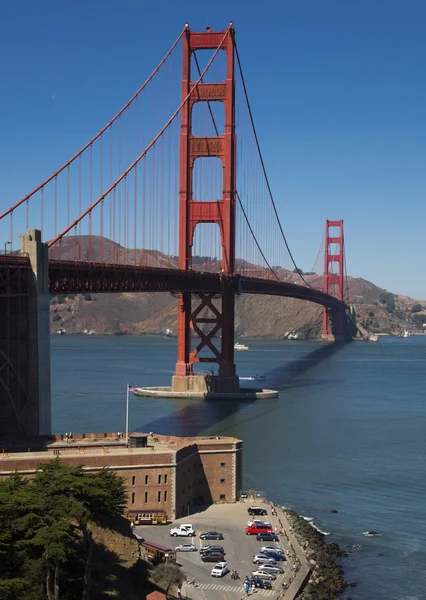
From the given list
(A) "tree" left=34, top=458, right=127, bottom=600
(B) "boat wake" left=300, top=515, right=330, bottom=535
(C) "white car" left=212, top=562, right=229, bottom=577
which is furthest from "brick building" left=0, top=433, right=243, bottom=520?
(C) "white car" left=212, top=562, right=229, bottom=577

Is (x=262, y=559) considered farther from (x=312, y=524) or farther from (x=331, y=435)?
(x=331, y=435)

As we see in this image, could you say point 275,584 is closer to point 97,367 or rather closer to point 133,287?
point 133,287

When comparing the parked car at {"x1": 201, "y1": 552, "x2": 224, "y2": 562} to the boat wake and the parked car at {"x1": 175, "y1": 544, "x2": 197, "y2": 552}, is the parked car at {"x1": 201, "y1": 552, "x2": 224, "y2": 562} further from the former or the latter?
the boat wake

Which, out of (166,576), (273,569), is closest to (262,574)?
(273,569)

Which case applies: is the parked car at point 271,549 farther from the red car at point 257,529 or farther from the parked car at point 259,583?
the parked car at point 259,583

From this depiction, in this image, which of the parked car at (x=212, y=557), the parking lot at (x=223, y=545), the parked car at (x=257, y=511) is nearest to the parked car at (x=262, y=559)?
the parking lot at (x=223, y=545)
